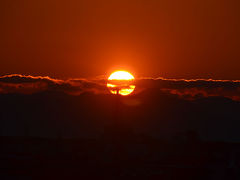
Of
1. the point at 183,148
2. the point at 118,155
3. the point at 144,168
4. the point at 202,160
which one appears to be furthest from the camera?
Answer: the point at 183,148

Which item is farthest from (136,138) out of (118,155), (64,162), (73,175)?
(73,175)

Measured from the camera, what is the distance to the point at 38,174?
Result: 148ft

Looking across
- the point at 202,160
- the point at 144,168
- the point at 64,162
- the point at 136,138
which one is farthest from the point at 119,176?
the point at 136,138

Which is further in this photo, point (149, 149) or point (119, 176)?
point (149, 149)

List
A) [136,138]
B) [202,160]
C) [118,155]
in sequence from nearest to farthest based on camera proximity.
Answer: [202,160], [118,155], [136,138]

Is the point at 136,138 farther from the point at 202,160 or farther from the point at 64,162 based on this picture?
the point at 64,162

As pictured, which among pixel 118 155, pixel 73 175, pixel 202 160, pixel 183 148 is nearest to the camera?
pixel 73 175

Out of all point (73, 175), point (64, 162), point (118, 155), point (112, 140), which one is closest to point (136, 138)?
point (112, 140)

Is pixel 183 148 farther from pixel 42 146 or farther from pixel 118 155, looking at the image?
pixel 42 146

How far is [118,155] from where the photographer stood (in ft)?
198

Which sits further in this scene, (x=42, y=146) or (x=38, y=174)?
(x=42, y=146)

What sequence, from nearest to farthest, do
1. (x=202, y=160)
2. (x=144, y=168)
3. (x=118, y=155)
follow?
1. (x=144, y=168)
2. (x=202, y=160)
3. (x=118, y=155)

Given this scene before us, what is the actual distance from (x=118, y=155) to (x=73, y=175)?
16.0 meters

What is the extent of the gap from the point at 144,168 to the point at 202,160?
9759 millimetres
